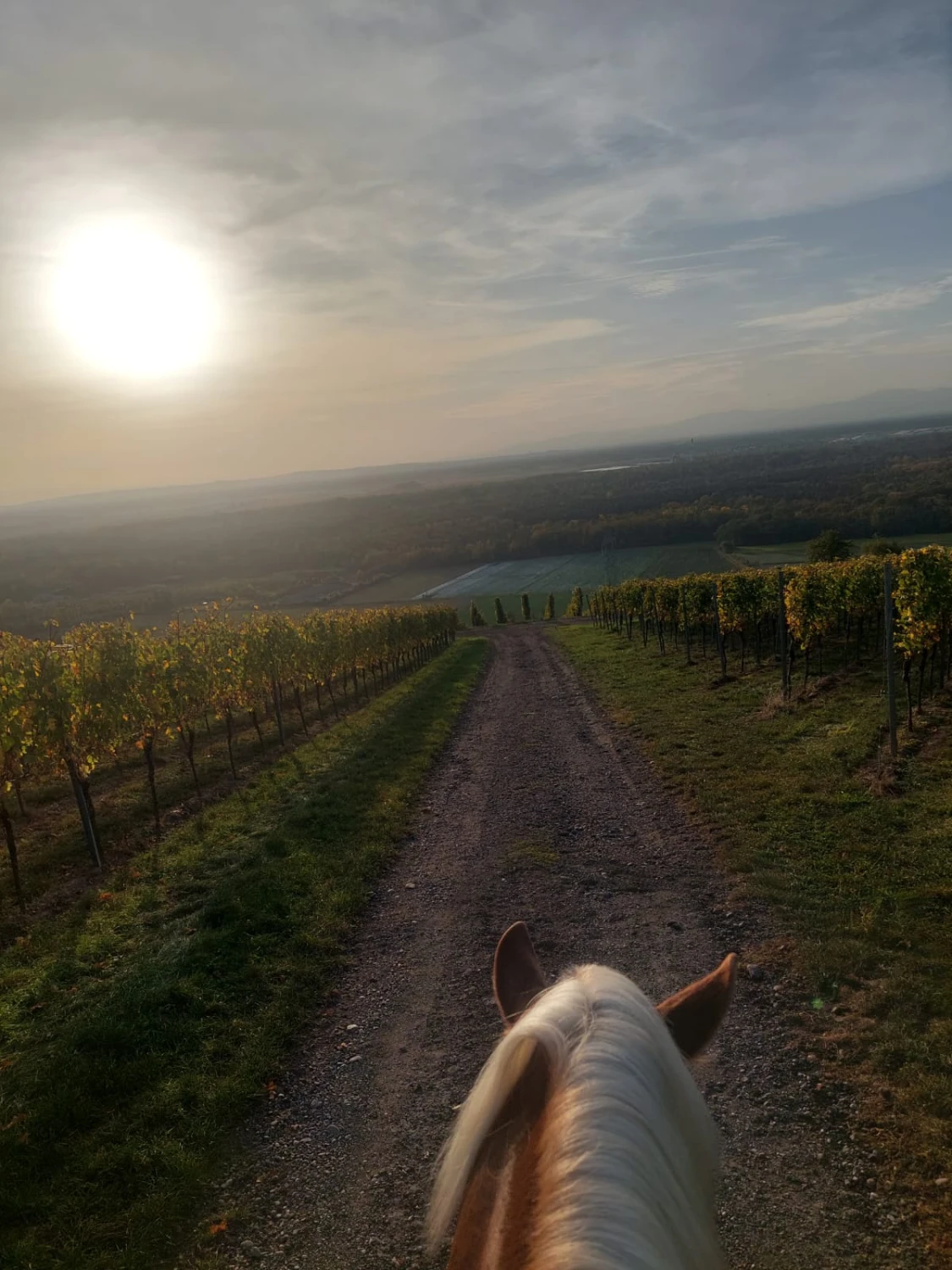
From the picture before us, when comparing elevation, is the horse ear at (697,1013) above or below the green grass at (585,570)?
above

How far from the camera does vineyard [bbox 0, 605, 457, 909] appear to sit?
35.1 feet

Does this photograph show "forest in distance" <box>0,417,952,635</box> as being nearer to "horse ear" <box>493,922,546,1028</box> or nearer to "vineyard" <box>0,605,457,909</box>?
"vineyard" <box>0,605,457,909</box>

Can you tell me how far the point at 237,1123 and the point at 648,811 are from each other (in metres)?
7.15

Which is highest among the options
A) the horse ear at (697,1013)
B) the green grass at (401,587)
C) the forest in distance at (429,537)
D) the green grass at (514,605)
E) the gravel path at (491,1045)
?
the forest in distance at (429,537)

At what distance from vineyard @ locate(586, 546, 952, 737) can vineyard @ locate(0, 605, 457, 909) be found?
1201 cm

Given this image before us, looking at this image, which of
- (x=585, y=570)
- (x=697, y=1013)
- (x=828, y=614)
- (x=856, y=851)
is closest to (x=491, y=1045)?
(x=697, y=1013)

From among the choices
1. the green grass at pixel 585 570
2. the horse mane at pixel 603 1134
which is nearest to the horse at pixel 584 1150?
the horse mane at pixel 603 1134

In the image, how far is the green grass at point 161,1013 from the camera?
4539 mm

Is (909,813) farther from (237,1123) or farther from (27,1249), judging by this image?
(27,1249)

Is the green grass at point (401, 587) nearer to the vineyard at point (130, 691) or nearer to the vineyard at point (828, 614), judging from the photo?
the vineyard at point (828, 614)

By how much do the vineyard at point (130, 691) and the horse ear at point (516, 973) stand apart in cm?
917

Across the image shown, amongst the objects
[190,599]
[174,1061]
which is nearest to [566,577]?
[190,599]

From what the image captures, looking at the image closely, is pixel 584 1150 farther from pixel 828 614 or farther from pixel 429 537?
pixel 429 537

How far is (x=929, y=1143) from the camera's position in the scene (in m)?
4.32
